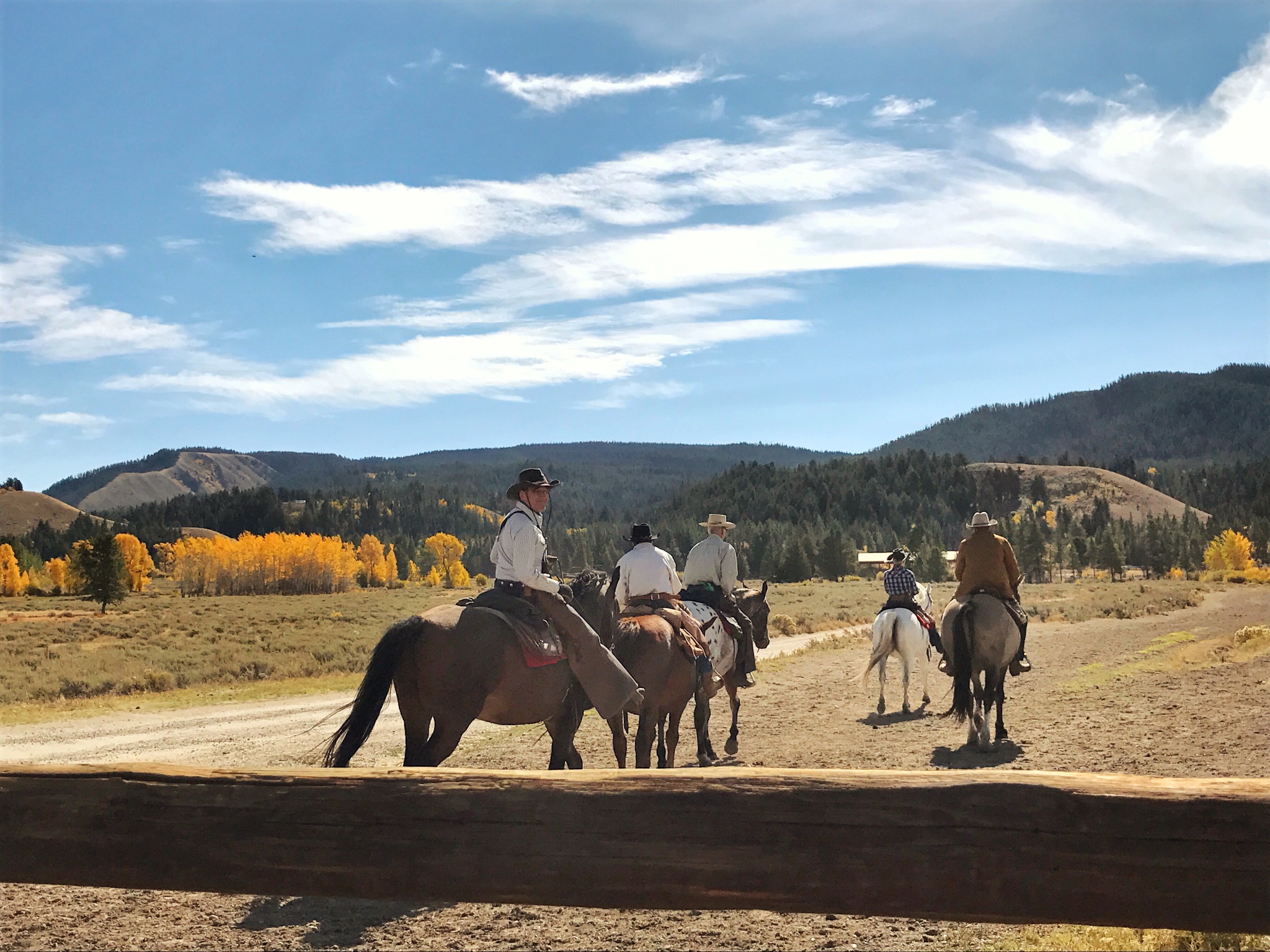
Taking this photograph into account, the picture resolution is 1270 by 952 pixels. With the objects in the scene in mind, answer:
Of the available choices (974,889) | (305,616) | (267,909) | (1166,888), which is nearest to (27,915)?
(267,909)

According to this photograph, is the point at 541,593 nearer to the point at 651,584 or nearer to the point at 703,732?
the point at 651,584

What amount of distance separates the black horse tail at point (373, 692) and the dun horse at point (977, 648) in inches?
321

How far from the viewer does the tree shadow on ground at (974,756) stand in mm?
12297

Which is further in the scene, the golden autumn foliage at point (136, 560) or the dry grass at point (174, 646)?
the golden autumn foliage at point (136, 560)

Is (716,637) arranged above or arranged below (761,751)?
above

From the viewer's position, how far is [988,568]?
13289 millimetres

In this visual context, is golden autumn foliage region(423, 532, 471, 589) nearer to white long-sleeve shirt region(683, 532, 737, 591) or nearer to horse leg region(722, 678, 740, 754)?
horse leg region(722, 678, 740, 754)

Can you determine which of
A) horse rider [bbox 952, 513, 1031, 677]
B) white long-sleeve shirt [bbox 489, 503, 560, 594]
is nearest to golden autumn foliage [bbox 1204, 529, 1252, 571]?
horse rider [bbox 952, 513, 1031, 677]

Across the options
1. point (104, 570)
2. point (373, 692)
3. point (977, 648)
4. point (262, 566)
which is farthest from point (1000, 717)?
point (262, 566)

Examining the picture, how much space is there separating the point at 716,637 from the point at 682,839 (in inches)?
391

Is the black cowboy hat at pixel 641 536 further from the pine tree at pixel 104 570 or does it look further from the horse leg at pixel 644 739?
the pine tree at pixel 104 570

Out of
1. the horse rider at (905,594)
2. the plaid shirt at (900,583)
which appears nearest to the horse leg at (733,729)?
the horse rider at (905,594)

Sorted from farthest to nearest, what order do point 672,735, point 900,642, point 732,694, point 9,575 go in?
point 9,575 < point 900,642 < point 732,694 < point 672,735

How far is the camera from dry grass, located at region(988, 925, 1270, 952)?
5.59m
